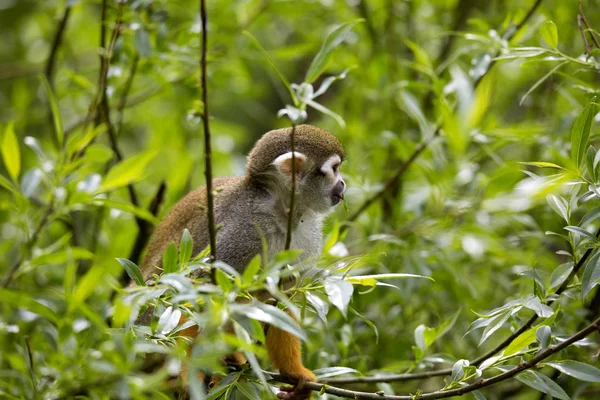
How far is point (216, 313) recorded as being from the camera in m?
1.55

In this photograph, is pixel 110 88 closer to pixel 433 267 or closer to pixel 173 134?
pixel 173 134

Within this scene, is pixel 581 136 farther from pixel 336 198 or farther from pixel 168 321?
pixel 168 321

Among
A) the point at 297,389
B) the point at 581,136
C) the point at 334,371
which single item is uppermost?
the point at 581,136

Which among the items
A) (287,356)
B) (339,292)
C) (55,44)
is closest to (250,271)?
(339,292)

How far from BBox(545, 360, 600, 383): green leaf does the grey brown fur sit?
1.21m

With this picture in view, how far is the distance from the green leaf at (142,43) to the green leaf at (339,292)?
1641 millimetres

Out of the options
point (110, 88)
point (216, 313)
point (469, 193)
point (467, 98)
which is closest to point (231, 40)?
point (110, 88)

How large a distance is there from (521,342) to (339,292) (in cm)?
69

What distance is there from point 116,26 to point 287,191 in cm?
108

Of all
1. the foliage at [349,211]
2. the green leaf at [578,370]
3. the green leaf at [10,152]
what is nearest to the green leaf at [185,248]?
the foliage at [349,211]

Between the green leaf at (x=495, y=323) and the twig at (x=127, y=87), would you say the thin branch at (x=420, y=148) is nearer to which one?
the green leaf at (x=495, y=323)

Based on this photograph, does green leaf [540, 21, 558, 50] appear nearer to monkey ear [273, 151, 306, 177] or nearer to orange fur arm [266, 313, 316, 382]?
monkey ear [273, 151, 306, 177]

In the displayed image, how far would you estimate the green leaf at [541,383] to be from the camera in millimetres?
2041

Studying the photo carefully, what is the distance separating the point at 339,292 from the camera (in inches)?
71.9
